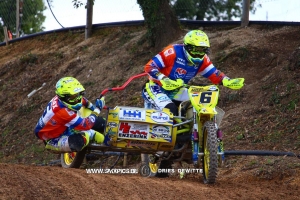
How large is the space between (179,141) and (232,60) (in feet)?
20.0

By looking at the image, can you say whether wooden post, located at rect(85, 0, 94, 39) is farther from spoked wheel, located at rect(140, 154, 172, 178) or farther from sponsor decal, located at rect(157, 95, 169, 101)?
sponsor decal, located at rect(157, 95, 169, 101)

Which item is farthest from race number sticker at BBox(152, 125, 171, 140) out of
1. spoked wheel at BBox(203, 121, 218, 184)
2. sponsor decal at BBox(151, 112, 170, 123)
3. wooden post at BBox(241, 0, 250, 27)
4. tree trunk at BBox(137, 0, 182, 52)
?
wooden post at BBox(241, 0, 250, 27)

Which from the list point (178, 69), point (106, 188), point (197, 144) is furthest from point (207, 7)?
point (106, 188)

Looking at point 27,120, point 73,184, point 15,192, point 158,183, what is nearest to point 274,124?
point 158,183

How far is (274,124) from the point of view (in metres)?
12.4

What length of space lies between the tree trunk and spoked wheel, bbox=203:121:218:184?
8.14 m

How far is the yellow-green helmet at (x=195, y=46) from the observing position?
1011 centimetres

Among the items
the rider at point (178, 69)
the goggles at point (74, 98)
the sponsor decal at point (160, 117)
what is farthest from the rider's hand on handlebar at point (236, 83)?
the goggles at point (74, 98)

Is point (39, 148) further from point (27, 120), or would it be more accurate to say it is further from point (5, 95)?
point (5, 95)

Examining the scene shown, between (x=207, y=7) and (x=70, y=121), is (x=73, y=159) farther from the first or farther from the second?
(x=207, y=7)

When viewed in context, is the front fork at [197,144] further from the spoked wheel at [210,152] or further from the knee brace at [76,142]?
the knee brace at [76,142]

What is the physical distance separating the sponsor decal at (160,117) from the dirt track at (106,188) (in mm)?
1122

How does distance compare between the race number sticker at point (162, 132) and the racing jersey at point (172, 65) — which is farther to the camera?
the racing jersey at point (172, 65)

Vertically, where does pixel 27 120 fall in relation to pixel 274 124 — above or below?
below
